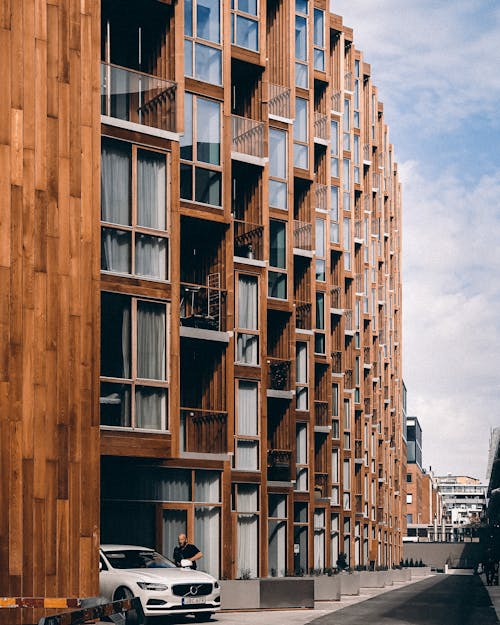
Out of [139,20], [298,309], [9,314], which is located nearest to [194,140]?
[139,20]

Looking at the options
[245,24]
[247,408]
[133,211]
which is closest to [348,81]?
[245,24]

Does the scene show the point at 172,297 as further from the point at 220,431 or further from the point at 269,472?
the point at 269,472

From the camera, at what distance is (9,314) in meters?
21.1

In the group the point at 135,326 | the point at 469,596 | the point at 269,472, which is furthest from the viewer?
the point at 469,596

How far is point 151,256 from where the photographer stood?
27.7m

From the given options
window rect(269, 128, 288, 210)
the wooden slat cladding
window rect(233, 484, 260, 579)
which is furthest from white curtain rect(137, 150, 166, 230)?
window rect(269, 128, 288, 210)

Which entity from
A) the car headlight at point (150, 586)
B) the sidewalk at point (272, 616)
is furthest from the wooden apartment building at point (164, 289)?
the sidewalk at point (272, 616)

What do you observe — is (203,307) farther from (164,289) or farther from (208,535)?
(208,535)

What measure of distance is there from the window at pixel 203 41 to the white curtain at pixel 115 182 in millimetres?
5983

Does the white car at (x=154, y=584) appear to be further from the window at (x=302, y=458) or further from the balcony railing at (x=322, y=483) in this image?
the balcony railing at (x=322, y=483)

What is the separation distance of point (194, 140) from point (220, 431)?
7424 mm

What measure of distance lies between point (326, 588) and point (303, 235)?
45.2ft

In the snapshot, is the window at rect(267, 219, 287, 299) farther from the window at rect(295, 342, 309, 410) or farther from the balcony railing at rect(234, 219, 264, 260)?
the window at rect(295, 342, 309, 410)

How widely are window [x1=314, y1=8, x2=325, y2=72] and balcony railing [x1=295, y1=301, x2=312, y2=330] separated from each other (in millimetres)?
12306
